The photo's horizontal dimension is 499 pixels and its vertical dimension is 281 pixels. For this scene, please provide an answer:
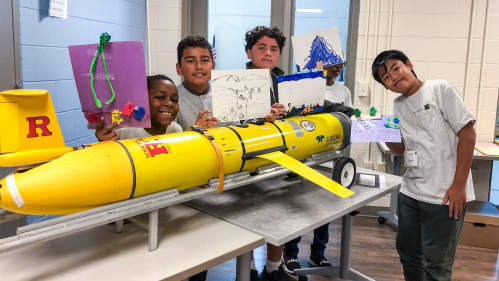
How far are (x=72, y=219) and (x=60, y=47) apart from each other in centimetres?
140

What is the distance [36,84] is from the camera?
2018 mm

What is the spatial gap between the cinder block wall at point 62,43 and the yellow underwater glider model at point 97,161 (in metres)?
0.89

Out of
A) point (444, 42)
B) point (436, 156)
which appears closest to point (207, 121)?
point (436, 156)

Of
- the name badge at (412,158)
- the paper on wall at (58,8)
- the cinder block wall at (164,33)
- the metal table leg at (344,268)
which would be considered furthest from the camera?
the cinder block wall at (164,33)

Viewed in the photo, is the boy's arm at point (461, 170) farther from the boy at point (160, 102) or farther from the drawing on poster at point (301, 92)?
the boy at point (160, 102)

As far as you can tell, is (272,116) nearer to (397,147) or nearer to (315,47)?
(315,47)

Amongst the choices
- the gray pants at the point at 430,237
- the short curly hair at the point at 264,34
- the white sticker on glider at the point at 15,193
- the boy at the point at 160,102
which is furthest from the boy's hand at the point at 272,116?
the white sticker on glider at the point at 15,193

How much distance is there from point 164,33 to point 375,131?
2231mm

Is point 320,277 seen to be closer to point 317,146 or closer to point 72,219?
point 317,146

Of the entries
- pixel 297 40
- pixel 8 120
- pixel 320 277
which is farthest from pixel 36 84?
pixel 320 277

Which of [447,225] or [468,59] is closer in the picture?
[447,225]

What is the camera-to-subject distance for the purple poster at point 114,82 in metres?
1.38

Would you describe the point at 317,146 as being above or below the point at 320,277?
above

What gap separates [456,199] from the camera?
1754 millimetres
